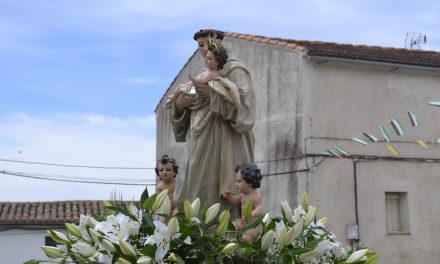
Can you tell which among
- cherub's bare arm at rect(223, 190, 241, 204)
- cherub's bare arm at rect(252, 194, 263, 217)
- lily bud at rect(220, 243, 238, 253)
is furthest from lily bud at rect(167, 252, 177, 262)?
cherub's bare arm at rect(223, 190, 241, 204)

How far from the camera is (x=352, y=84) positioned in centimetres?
2039

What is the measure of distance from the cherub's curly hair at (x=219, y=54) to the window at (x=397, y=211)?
1568 centimetres

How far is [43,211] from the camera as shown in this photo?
28.6 m

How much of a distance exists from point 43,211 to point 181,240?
1002 inches

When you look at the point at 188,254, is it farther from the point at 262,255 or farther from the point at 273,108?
the point at 273,108

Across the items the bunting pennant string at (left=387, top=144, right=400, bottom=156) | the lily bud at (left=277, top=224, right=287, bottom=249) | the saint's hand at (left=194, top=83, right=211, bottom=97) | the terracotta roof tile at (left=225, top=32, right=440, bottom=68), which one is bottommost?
the lily bud at (left=277, top=224, right=287, bottom=249)

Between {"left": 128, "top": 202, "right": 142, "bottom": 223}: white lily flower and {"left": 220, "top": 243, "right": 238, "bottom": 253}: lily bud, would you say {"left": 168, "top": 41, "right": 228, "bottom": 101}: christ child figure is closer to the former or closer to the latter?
{"left": 128, "top": 202, "right": 142, "bottom": 223}: white lily flower

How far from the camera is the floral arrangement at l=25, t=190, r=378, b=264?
3.97 meters

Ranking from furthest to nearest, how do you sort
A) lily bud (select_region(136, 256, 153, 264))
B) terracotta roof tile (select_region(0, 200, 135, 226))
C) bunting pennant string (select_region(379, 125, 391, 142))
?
terracotta roof tile (select_region(0, 200, 135, 226)), bunting pennant string (select_region(379, 125, 391, 142)), lily bud (select_region(136, 256, 153, 264))

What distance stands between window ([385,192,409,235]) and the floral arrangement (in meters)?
16.6

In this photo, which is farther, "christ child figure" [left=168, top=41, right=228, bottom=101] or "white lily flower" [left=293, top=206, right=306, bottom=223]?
"christ child figure" [left=168, top=41, right=228, bottom=101]

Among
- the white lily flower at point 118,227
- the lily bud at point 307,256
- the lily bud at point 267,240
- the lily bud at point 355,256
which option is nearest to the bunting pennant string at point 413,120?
the lily bud at point 355,256

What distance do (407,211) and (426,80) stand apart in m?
3.56

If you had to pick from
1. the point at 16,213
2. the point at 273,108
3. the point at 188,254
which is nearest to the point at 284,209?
the point at 188,254
